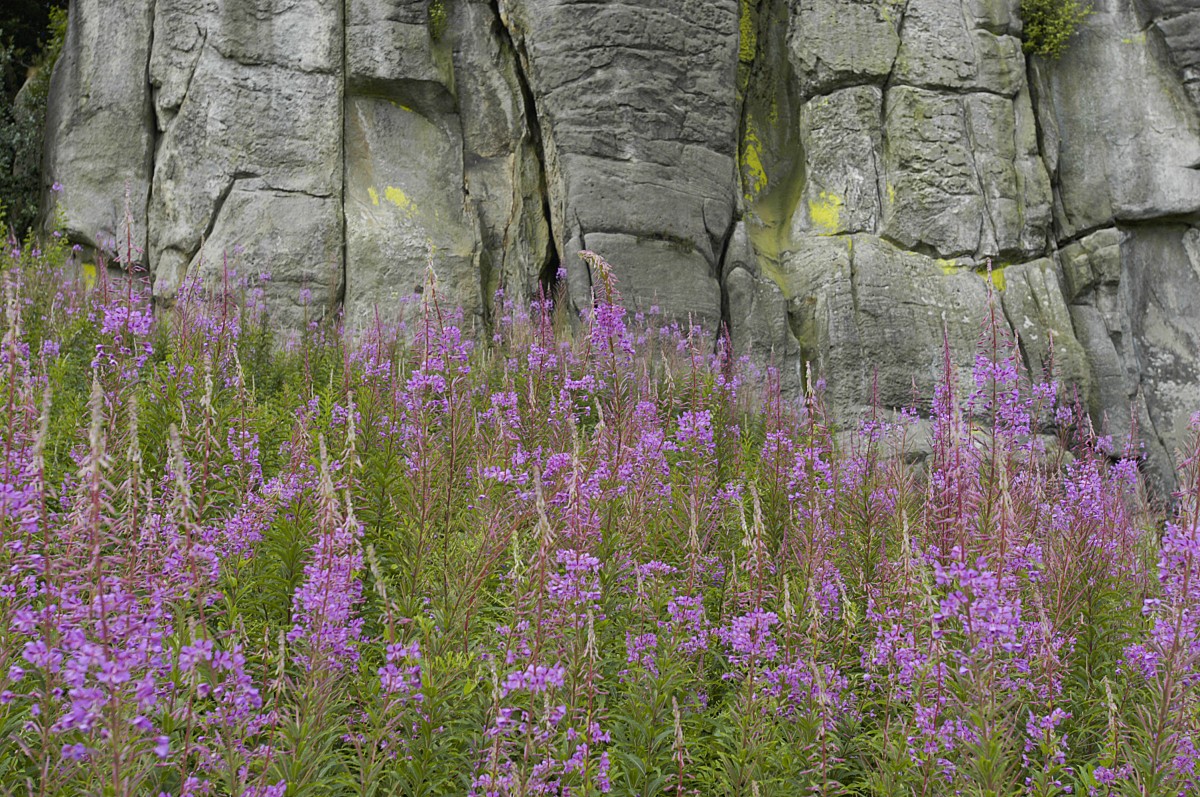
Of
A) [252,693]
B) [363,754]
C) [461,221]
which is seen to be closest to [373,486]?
[363,754]

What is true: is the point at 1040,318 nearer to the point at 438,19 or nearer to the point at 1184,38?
the point at 1184,38

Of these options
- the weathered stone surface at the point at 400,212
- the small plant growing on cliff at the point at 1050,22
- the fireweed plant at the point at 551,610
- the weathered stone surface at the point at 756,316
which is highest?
the small plant growing on cliff at the point at 1050,22

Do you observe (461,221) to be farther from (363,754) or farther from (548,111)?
(363,754)

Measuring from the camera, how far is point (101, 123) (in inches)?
431

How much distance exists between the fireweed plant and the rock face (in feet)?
18.3

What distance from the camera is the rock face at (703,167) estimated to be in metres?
10.6

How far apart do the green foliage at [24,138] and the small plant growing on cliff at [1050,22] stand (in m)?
13.0

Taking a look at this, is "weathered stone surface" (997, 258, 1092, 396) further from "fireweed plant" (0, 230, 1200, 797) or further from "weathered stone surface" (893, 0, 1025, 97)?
"fireweed plant" (0, 230, 1200, 797)

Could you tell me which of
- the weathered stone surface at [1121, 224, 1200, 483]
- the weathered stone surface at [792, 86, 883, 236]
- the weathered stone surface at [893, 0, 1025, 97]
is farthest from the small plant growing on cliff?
the weathered stone surface at [1121, 224, 1200, 483]

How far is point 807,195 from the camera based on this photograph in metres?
12.1

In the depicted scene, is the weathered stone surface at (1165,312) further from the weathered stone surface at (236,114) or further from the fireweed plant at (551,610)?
the weathered stone surface at (236,114)

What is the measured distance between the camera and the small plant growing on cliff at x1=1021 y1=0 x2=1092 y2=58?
12.3m

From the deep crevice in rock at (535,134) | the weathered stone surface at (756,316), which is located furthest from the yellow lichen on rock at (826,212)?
the deep crevice in rock at (535,134)

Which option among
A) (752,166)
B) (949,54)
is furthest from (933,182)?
(752,166)
